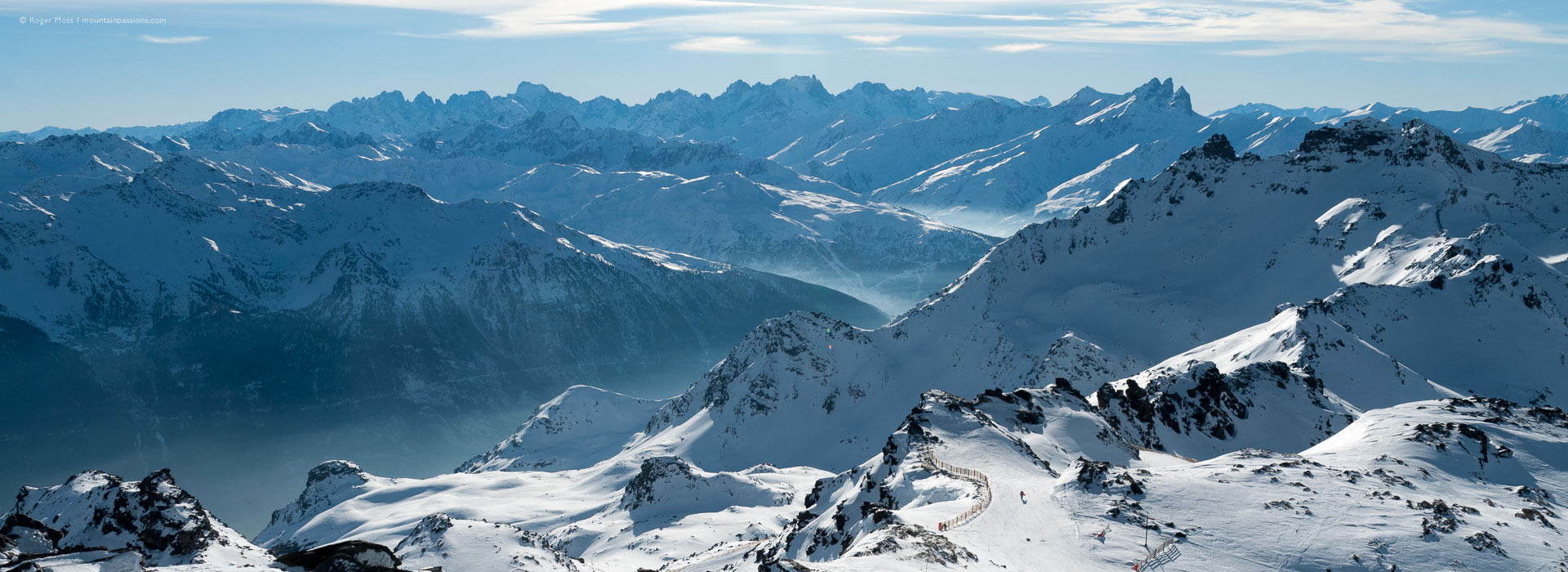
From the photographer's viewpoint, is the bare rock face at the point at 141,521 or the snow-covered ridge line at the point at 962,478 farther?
the bare rock face at the point at 141,521

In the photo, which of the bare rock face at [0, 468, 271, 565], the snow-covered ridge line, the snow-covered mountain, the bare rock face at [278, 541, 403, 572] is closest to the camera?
the bare rock face at [278, 541, 403, 572]

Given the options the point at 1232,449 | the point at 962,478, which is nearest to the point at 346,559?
the point at 962,478

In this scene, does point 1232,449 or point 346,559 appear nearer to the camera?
point 346,559

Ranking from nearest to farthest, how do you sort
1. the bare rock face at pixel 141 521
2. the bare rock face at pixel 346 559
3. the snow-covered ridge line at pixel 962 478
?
the bare rock face at pixel 346 559 < the snow-covered ridge line at pixel 962 478 < the bare rock face at pixel 141 521

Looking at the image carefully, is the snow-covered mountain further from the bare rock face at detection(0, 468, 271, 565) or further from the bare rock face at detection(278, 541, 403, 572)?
the bare rock face at detection(0, 468, 271, 565)

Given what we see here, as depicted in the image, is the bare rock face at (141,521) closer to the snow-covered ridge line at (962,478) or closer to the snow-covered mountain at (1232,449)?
the snow-covered mountain at (1232,449)

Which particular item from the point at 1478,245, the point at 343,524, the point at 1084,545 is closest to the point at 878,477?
the point at 1084,545

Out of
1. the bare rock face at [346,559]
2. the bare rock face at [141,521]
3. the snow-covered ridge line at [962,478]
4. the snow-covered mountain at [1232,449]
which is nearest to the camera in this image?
the bare rock face at [346,559]

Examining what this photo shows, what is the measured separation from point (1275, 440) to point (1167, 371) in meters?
16.0

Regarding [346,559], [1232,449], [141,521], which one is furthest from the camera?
[1232,449]

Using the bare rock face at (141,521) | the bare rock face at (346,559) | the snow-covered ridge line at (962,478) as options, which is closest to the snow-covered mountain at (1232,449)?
the snow-covered ridge line at (962,478)

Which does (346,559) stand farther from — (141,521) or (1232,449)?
(1232,449)

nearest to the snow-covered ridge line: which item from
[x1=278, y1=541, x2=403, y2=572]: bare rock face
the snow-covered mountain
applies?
the snow-covered mountain

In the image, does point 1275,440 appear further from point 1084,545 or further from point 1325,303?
point 1084,545
